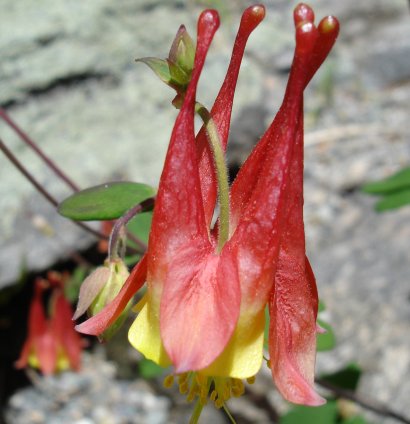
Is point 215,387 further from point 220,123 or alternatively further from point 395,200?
point 395,200

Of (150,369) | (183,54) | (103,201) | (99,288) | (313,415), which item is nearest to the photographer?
(183,54)

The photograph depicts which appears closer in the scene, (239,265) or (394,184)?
(239,265)

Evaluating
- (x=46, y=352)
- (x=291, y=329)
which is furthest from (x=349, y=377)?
(x=291, y=329)

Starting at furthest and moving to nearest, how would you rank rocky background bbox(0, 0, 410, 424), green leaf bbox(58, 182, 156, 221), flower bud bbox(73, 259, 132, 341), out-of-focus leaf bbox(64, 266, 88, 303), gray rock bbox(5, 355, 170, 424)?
gray rock bbox(5, 355, 170, 424)
out-of-focus leaf bbox(64, 266, 88, 303)
rocky background bbox(0, 0, 410, 424)
green leaf bbox(58, 182, 156, 221)
flower bud bbox(73, 259, 132, 341)

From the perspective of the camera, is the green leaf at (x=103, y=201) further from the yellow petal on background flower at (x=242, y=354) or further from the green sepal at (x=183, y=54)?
the yellow petal on background flower at (x=242, y=354)

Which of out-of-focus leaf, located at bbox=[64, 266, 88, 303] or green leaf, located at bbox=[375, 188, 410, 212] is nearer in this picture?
green leaf, located at bbox=[375, 188, 410, 212]

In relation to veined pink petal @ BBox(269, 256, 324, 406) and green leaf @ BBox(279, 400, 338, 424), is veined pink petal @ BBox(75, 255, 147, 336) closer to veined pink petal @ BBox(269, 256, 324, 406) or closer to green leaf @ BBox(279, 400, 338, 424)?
veined pink petal @ BBox(269, 256, 324, 406)

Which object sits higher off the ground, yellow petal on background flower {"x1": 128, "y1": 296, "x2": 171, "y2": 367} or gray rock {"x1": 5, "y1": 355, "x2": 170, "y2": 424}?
yellow petal on background flower {"x1": 128, "y1": 296, "x2": 171, "y2": 367}

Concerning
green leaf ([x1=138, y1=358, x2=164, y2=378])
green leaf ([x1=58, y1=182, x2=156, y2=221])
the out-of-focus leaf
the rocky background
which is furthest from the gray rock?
green leaf ([x1=58, y1=182, x2=156, y2=221])
